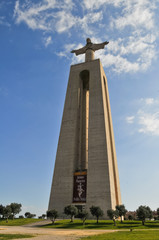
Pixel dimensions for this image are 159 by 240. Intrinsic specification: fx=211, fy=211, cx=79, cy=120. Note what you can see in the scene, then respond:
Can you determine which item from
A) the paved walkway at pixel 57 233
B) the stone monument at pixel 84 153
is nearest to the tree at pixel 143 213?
the stone monument at pixel 84 153

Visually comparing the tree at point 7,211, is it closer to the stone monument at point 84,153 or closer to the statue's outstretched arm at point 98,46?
the stone monument at point 84,153

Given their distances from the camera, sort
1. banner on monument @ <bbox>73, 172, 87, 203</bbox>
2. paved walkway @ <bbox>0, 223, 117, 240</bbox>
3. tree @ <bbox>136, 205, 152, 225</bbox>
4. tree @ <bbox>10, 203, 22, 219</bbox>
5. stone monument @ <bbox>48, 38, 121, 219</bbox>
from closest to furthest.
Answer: paved walkway @ <bbox>0, 223, 117, 240</bbox> < tree @ <bbox>136, 205, 152, 225</bbox> < stone monument @ <bbox>48, 38, 121, 219</bbox> < tree @ <bbox>10, 203, 22, 219</bbox> < banner on monument @ <bbox>73, 172, 87, 203</bbox>

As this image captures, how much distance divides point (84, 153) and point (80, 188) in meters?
7.78

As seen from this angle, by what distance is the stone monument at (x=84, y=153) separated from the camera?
33344 mm

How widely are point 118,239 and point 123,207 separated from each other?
56.5 feet

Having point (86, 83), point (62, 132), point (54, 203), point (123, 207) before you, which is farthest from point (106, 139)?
point (86, 83)

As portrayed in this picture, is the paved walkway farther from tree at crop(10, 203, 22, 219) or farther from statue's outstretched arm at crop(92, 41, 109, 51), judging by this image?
statue's outstretched arm at crop(92, 41, 109, 51)

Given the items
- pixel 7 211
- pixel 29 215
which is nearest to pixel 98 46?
pixel 29 215

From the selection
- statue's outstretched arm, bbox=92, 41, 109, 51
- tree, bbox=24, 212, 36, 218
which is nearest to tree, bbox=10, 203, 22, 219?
tree, bbox=24, 212, 36, 218

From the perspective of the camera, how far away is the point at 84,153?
40844 millimetres

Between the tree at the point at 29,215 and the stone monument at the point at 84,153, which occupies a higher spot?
the stone monument at the point at 84,153

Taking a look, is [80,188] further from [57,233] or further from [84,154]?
[57,233]

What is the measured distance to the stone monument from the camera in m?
33.3

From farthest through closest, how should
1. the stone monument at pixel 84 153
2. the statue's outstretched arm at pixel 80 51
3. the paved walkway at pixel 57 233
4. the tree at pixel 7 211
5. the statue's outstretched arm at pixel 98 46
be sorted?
the statue's outstretched arm at pixel 80 51
the statue's outstretched arm at pixel 98 46
the stone monument at pixel 84 153
the tree at pixel 7 211
the paved walkway at pixel 57 233
